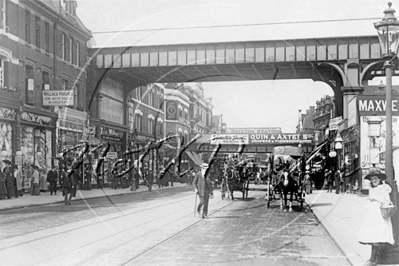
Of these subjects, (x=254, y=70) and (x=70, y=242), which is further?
(x=254, y=70)

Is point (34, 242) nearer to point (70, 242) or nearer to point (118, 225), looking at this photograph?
point (70, 242)

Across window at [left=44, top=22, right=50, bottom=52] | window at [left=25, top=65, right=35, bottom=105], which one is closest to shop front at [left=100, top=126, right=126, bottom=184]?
window at [left=44, top=22, right=50, bottom=52]

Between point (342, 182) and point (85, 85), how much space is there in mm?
19090

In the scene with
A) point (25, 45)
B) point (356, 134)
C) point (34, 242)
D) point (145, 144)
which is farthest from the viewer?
point (145, 144)

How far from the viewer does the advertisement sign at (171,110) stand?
6675 centimetres

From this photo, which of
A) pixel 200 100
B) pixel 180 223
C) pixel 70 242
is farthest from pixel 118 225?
pixel 200 100

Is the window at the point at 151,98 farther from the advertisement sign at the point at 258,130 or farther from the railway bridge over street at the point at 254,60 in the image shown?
the railway bridge over street at the point at 254,60

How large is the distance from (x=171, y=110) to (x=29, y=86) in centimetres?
3701

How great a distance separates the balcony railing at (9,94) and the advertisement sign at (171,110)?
125 ft

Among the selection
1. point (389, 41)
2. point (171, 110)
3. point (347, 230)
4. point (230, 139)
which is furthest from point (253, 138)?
point (389, 41)

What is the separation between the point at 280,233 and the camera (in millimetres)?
13258

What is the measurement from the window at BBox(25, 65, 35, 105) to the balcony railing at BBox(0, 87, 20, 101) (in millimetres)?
1615

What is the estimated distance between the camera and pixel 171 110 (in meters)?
67.4

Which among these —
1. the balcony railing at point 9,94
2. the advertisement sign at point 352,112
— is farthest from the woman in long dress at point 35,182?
the advertisement sign at point 352,112
